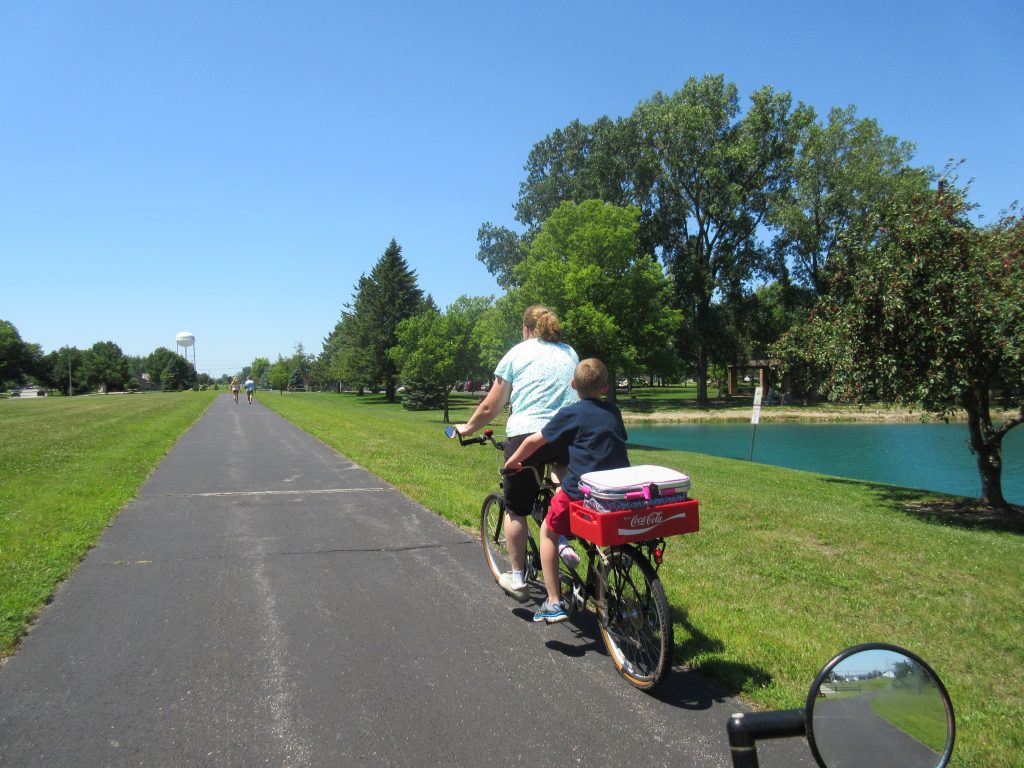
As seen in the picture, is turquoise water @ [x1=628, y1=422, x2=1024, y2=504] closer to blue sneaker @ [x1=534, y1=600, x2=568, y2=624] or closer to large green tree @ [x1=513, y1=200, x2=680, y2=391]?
large green tree @ [x1=513, y1=200, x2=680, y2=391]

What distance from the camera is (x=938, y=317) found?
1161 cm

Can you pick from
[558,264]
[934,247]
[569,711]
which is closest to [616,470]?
[569,711]

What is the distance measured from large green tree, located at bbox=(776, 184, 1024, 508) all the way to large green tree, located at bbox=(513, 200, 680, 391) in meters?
24.5

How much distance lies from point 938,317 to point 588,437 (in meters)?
10.6

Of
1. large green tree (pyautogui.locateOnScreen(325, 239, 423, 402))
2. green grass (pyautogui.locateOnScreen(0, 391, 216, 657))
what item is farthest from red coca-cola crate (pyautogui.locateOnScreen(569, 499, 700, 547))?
large green tree (pyautogui.locateOnScreen(325, 239, 423, 402))

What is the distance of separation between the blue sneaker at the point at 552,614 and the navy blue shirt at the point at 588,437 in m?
0.80

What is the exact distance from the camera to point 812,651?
4.06 m

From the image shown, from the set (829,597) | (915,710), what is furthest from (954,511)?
(915,710)

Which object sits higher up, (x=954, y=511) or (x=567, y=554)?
(x=567, y=554)

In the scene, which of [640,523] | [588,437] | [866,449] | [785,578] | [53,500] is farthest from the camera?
[866,449]

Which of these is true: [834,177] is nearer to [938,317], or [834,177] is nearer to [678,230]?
[678,230]

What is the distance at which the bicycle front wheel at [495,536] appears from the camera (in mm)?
5422

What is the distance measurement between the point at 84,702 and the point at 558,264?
3841 cm

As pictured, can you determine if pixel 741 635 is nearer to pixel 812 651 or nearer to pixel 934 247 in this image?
pixel 812 651
